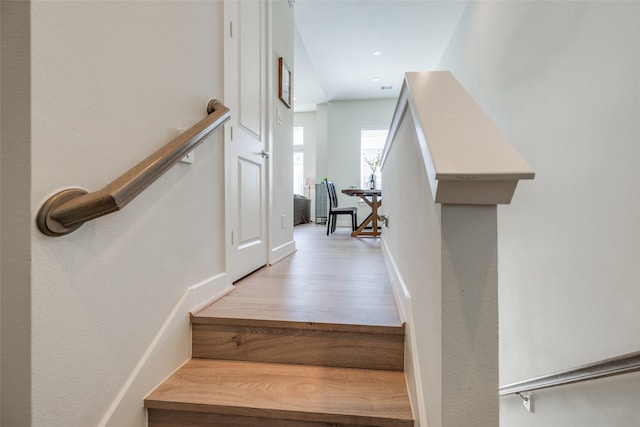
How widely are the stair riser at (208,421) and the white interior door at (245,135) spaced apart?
71cm

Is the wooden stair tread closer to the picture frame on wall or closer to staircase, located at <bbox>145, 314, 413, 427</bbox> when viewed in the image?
staircase, located at <bbox>145, 314, 413, 427</bbox>

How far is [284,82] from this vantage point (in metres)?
2.65

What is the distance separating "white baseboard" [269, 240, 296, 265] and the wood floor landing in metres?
0.06

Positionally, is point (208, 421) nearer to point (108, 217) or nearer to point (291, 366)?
point (291, 366)

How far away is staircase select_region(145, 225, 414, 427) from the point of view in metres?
0.91

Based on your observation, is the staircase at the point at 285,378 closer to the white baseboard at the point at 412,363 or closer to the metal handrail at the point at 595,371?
the white baseboard at the point at 412,363

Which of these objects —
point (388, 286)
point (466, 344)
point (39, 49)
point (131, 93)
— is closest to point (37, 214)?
point (39, 49)

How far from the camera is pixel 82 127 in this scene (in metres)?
0.74

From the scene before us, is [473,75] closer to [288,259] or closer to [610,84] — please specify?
[610,84]

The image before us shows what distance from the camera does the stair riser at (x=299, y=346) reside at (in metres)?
1.11

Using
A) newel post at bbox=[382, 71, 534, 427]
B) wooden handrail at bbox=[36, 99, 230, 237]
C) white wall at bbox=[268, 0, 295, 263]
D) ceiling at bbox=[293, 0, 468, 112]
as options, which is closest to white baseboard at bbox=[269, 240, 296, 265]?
white wall at bbox=[268, 0, 295, 263]

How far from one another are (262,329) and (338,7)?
4.04 metres
